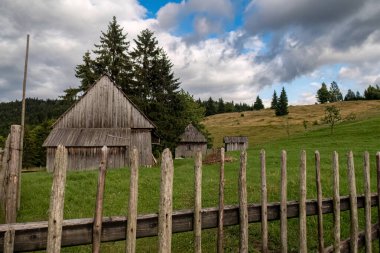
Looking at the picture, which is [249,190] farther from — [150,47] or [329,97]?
[329,97]

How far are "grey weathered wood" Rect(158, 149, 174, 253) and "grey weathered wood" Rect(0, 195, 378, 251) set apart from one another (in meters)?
0.16

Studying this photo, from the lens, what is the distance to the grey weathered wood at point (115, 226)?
3.72 metres

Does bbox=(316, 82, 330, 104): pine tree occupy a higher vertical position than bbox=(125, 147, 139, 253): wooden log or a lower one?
higher

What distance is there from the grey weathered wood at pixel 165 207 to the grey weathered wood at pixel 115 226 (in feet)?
0.53

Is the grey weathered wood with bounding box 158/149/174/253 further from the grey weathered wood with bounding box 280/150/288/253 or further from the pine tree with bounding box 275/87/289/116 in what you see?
the pine tree with bounding box 275/87/289/116

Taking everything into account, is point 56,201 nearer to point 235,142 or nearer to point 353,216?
point 353,216

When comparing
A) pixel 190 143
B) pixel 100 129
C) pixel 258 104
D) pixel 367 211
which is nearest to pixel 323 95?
pixel 258 104

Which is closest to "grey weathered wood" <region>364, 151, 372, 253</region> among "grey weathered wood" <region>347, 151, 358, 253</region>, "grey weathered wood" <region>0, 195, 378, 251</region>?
"grey weathered wood" <region>347, 151, 358, 253</region>

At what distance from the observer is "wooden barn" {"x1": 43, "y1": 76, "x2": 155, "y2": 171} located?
28.6m

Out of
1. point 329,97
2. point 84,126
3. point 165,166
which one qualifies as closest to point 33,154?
point 84,126

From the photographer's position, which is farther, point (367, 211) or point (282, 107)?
point (282, 107)

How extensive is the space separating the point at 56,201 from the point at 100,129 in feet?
87.8

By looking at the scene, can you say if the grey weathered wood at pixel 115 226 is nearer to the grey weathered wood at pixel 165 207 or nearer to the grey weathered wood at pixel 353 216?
the grey weathered wood at pixel 165 207

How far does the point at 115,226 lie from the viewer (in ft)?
13.2
